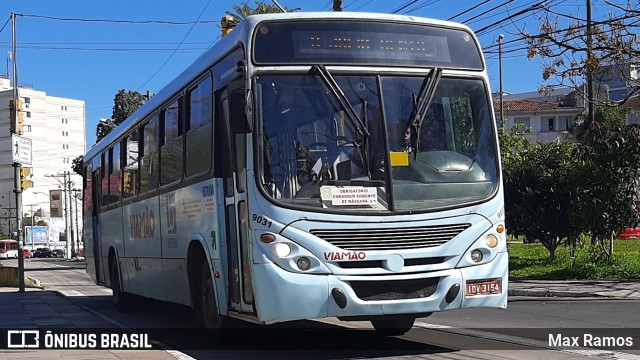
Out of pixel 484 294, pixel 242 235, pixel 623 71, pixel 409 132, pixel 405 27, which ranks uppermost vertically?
pixel 623 71

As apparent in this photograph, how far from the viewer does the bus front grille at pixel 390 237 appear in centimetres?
788

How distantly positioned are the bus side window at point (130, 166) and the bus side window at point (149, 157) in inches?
19.9

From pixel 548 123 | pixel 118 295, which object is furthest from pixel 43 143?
pixel 118 295

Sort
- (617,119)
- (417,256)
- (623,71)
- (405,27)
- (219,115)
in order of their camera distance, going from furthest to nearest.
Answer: (617,119)
(623,71)
(219,115)
(405,27)
(417,256)

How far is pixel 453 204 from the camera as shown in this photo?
8258 mm

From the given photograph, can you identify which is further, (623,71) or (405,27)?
(623,71)

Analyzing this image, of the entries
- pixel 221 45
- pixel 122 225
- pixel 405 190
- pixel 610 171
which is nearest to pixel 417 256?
pixel 405 190

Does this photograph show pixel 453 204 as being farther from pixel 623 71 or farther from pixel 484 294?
pixel 623 71

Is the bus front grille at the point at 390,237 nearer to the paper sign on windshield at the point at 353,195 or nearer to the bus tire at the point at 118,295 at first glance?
the paper sign on windshield at the point at 353,195

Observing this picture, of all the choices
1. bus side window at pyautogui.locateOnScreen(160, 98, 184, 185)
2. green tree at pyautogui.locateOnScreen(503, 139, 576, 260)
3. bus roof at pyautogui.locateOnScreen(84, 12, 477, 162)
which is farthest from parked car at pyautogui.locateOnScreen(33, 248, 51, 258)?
bus roof at pyautogui.locateOnScreen(84, 12, 477, 162)

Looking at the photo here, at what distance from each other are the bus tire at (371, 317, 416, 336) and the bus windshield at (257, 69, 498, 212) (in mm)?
2604

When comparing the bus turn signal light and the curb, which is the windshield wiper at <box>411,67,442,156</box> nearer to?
the bus turn signal light

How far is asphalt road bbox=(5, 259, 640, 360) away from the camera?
909 cm

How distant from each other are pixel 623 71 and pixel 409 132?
43.0 ft
